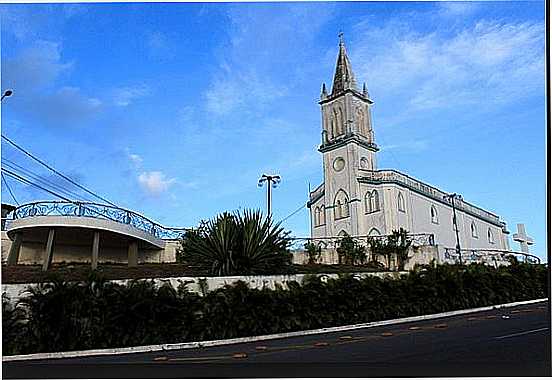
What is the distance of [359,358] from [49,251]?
892cm

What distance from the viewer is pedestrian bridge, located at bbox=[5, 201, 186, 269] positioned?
14141mm

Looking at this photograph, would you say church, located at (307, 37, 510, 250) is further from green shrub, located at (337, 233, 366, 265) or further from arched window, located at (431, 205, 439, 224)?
green shrub, located at (337, 233, 366, 265)

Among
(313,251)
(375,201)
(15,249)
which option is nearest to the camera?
(15,249)

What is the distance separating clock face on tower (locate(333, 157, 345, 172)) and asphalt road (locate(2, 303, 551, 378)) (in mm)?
8799

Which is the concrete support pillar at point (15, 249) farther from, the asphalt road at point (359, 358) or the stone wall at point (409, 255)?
the asphalt road at point (359, 358)

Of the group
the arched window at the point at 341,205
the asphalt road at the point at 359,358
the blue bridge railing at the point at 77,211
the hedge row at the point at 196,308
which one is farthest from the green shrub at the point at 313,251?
the asphalt road at the point at 359,358

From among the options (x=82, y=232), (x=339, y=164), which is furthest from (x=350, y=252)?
(x=82, y=232)

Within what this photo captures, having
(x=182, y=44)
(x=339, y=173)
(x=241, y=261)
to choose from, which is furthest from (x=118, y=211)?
(x=339, y=173)

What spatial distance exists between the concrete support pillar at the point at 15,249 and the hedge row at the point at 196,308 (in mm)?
6114

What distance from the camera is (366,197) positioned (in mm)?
18500

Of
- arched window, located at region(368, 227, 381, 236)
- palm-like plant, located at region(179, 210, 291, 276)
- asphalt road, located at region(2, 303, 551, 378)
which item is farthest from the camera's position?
arched window, located at region(368, 227, 381, 236)

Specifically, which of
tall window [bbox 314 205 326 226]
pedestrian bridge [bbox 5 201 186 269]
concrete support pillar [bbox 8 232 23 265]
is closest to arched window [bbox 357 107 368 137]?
tall window [bbox 314 205 326 226]

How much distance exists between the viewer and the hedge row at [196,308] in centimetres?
872

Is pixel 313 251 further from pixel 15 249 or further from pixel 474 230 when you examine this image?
pixel 15 249
